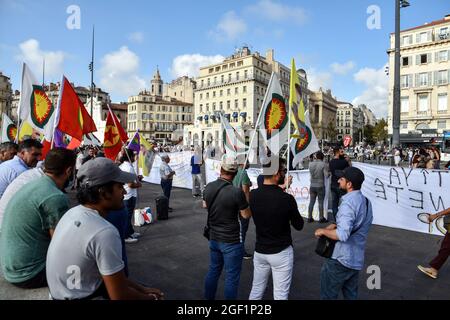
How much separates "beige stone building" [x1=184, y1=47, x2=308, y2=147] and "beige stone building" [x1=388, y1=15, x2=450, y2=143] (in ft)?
83.7

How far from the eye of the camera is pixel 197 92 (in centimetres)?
7675

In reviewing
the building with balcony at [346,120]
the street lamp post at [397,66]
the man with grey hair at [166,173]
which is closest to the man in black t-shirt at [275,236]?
the man with grey hair at [166,173]

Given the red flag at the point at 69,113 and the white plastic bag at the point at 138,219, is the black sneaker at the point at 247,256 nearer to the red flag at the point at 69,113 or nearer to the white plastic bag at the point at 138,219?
the white plastic bag at the point at 138,219

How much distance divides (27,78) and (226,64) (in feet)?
224

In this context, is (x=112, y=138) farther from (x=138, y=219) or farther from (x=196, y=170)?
(x=196, y=170)

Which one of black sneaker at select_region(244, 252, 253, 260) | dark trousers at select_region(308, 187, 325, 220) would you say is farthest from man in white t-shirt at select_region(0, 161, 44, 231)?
dark trousers at select_region(308, 187, 325, 220)

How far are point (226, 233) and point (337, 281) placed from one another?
1.24m

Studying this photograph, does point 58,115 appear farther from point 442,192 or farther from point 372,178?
point 442,192

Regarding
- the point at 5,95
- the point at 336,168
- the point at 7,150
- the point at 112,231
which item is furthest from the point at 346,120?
the point at 112,231

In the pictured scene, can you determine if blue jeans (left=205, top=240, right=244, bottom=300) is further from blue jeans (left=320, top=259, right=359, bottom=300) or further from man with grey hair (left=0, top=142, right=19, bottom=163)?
man with grey hair (left=0, top=142, right=19, bottom=163)

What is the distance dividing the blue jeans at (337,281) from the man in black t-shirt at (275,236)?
362 mm

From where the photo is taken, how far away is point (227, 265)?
11.4 ft

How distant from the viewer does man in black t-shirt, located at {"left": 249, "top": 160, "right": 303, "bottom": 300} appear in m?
3.23
